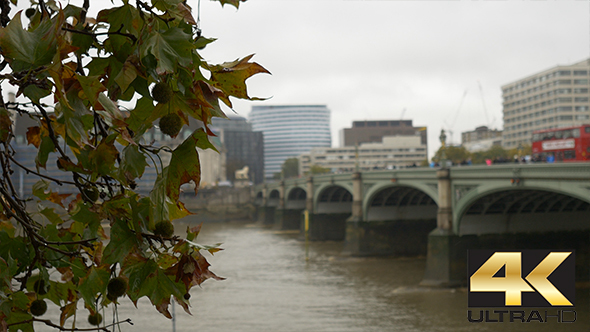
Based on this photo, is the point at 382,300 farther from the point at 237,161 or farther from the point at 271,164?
the point at 271,164

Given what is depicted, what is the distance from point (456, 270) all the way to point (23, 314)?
27.3 meters

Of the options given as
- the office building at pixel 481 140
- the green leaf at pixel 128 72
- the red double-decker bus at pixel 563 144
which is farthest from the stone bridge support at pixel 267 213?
the green leaf at pixel 128 72

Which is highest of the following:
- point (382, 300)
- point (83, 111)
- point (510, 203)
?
point (83, 111)

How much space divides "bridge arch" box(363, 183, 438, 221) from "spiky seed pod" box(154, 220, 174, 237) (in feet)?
131

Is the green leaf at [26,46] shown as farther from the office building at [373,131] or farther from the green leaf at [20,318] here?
the office building at [373,131]

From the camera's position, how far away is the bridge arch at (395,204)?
42.1 meters

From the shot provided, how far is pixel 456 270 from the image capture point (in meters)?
27.9

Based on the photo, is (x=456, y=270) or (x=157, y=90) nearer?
(x=157, y=90)

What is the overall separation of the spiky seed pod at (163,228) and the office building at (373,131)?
157877 millimetres

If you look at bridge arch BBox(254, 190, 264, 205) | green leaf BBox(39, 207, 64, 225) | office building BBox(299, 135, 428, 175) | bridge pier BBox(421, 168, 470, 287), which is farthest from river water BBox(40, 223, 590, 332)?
office building BBox(299, 135, 428, 175)

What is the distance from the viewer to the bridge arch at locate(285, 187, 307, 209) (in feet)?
230

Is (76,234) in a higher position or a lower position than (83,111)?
lower

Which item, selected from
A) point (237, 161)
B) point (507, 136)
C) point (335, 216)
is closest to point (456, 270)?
point (335, 216)

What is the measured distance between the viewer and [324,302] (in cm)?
2492
